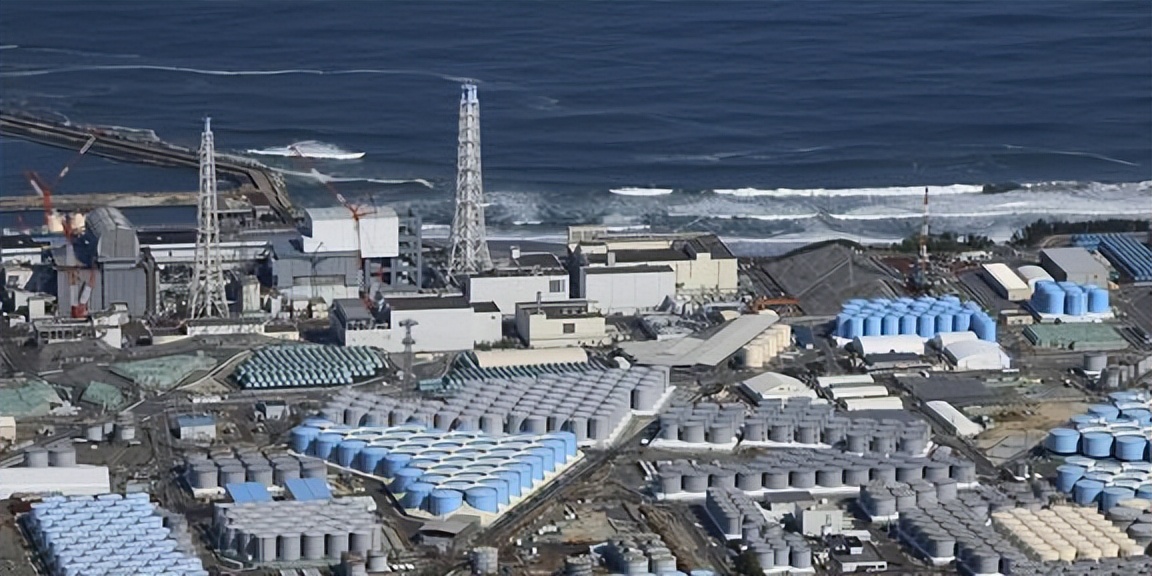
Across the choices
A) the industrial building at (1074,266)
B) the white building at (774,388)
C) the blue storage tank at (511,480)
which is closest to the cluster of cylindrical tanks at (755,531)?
the blue storage tank at (511,480)

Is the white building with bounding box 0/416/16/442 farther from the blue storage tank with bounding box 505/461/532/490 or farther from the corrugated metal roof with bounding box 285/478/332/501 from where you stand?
the blue storage tank with bounding box 505/461/532/490

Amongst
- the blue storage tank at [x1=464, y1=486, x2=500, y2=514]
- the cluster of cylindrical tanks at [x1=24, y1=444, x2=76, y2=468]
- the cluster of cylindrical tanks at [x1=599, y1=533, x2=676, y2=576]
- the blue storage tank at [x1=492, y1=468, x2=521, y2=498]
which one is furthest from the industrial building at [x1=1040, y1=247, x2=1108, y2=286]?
the cluster of cylindrical tanks at [x1=24, y1=444, x2=76, y2=468]

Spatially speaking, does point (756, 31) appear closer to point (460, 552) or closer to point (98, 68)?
point (98, 68)

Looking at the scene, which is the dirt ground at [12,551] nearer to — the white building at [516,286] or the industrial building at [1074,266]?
the white building at [516,286]

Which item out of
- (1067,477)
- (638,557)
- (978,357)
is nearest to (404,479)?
(638,557)

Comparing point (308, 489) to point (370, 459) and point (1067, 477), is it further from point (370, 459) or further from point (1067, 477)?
point (1067, 477)

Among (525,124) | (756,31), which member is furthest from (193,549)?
(756,31)
